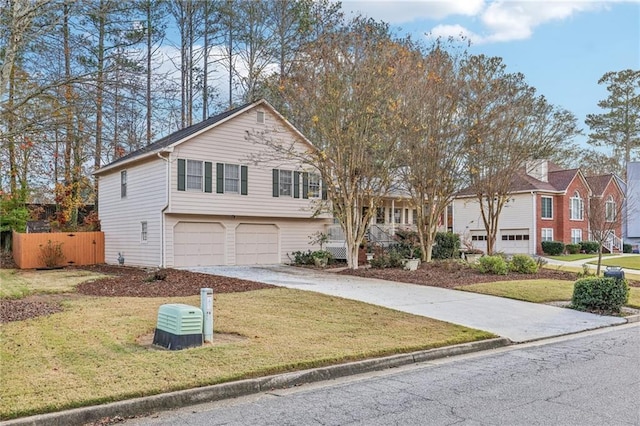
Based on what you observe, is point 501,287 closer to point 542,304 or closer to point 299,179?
point 542,304

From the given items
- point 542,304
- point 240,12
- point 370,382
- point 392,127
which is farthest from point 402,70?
point 240,12

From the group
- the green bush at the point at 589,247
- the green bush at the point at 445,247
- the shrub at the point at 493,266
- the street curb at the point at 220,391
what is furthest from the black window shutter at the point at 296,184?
the green bush at the point at 589,247

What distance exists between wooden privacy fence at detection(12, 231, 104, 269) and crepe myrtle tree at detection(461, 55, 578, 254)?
56.8 feet

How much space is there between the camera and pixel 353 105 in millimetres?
19141

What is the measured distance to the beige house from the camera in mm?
21344

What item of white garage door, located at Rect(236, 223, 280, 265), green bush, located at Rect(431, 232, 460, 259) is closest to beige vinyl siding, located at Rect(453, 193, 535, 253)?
green bush, located at Rect(431, 232, 460, 259)

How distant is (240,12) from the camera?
32.4 metres

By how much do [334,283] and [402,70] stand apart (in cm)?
813

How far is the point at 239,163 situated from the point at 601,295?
14737 mm

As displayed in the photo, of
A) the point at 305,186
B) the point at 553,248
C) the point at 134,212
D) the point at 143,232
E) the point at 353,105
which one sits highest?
the point at 353,105

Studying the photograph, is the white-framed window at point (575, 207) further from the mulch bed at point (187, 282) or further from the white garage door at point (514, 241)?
the mulch bed at point (187, 282)

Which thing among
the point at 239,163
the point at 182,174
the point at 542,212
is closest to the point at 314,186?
the point at 239,163

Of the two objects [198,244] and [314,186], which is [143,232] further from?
[314,186]

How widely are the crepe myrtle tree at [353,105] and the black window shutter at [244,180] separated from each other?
2905mm
